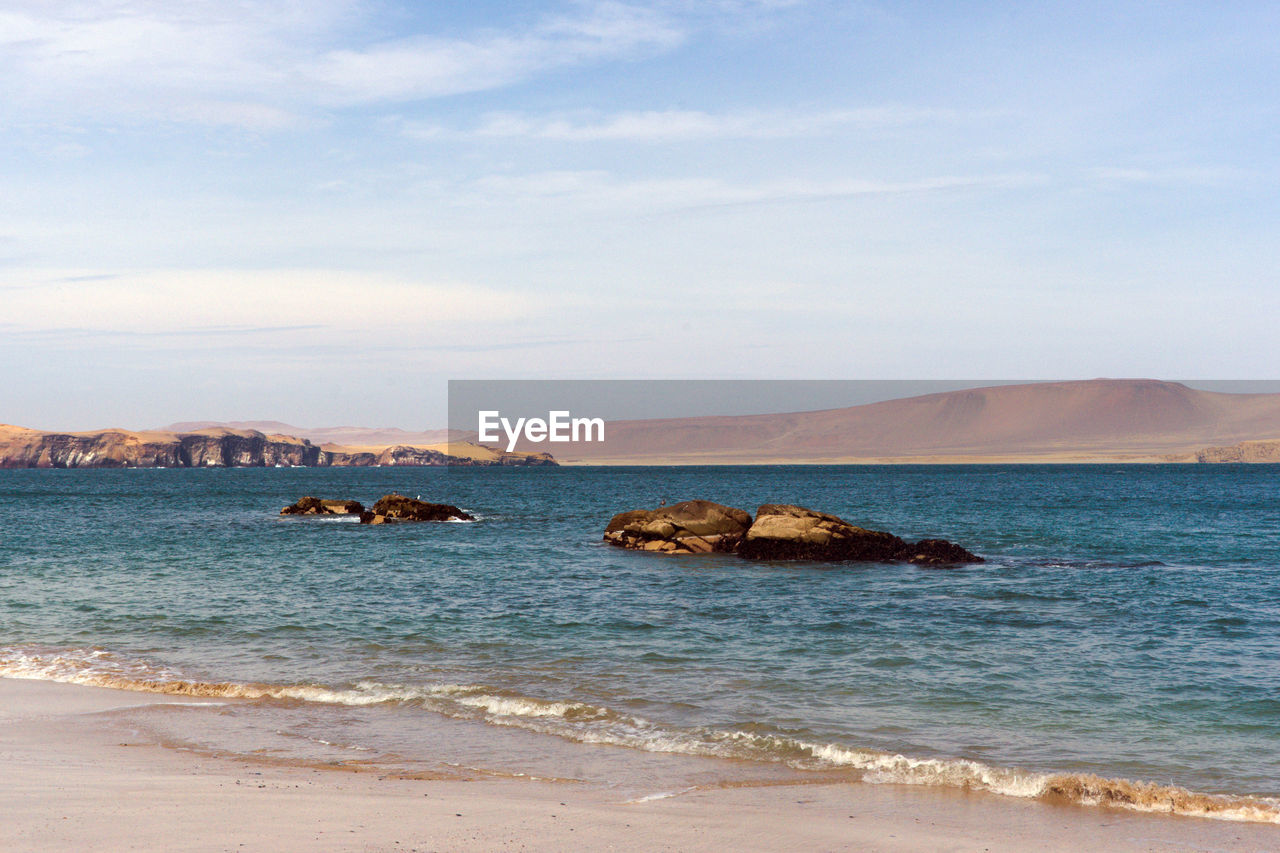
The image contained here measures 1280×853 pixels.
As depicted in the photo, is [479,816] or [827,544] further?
[827,544]

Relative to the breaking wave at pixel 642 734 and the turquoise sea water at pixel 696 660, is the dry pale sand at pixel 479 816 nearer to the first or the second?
the breaking wave at pixel 642 734

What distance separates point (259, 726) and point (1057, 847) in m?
10.5

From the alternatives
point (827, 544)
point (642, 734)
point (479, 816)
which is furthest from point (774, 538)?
point (479, 816)

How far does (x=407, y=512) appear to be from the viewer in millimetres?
58875

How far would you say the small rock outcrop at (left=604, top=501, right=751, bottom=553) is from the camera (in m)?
39.6

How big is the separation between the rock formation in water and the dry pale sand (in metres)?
25.8

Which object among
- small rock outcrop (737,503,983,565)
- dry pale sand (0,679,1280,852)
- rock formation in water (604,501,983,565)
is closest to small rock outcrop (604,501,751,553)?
rock formation in water (604,501,983,565)

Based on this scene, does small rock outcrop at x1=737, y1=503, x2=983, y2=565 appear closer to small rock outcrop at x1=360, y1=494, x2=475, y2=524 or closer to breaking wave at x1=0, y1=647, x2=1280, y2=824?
breaking wave at x1=0, y1=647, x2=1280, y2=824

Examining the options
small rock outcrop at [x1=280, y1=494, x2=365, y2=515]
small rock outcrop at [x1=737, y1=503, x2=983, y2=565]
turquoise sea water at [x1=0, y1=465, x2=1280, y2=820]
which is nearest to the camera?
turquoise sea water at [x1=0, y1=465, x2=1280, y2=820]

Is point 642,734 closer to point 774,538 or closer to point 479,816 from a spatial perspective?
point 479,816

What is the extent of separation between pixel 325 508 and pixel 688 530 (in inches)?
1403

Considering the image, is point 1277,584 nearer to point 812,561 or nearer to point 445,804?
point 812,561

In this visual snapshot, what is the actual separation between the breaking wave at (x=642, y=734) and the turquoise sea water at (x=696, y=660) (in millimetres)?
51

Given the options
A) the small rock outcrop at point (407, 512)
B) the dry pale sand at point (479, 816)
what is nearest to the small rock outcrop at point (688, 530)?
the small rock outcrop at point (407, 512)
